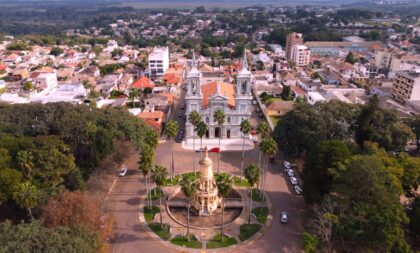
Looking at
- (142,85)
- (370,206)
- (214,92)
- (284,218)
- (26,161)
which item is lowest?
(284,218)

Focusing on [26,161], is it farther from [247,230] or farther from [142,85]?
[142,85]

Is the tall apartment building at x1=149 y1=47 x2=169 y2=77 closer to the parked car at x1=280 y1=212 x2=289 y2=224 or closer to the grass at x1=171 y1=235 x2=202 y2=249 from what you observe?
the parked car at x1=280 y1=212 x2=289 y2=224

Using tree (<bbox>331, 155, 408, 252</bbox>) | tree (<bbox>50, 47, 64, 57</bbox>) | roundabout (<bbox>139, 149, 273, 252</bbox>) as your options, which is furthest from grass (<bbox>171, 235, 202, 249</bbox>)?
tree (<bbox>50, 47, 64, 57</bbox>)

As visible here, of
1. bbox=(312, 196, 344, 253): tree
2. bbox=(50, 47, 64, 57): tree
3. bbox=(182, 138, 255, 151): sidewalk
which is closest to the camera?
bbox=(312, 196, 344, 253): tree

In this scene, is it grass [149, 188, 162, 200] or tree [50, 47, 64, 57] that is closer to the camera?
grass [149, 188, 162, 200]

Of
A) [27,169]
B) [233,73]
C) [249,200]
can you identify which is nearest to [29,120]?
[27,169]

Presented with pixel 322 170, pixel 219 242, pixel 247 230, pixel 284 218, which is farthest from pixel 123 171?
pixel 322 170
